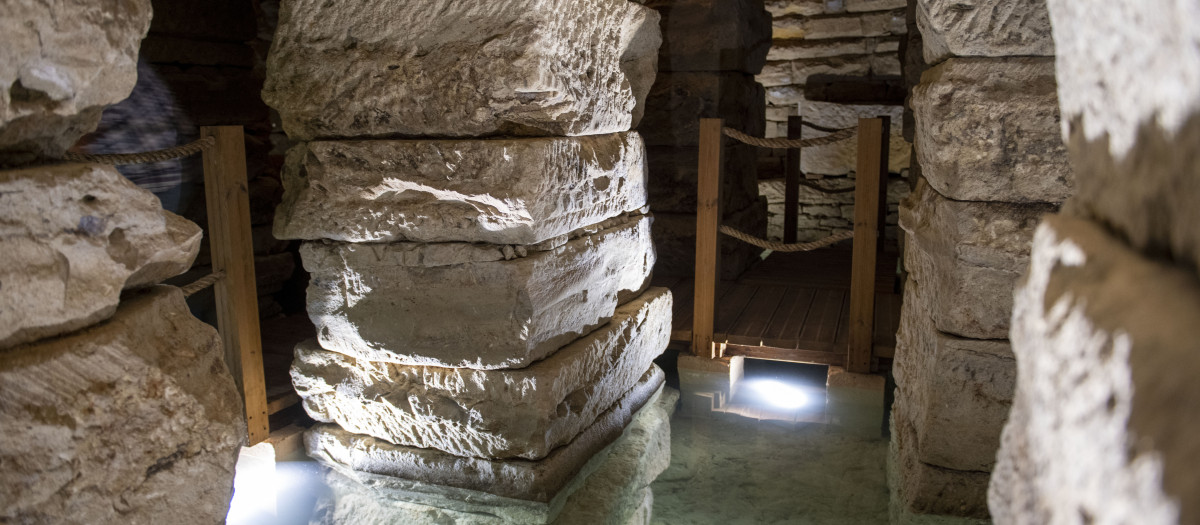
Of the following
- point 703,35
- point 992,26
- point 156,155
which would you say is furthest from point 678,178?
point 156,155

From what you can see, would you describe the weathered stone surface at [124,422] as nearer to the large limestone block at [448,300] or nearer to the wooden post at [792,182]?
the large limestone block at [448,300]

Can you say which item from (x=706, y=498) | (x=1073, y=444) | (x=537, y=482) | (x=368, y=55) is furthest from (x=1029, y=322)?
(x=706, y=498)

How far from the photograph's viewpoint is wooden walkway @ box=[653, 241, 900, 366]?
430 cm

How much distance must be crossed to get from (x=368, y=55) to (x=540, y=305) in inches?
39.0

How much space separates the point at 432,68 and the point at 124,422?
1.54 meters

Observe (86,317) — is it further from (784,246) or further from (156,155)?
(784,246)

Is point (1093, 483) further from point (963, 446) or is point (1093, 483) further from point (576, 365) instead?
point (576, 365)

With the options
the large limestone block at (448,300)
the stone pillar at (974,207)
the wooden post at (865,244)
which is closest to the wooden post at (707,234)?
the wooden post at (865,244)

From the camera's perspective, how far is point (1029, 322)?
0.90 m

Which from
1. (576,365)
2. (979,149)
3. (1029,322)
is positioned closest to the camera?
(1029,322)

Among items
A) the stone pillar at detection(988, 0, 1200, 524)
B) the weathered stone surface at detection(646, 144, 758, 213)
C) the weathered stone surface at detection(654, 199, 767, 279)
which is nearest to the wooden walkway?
the weathered stone surface at detection(654, 199, 767, 279)

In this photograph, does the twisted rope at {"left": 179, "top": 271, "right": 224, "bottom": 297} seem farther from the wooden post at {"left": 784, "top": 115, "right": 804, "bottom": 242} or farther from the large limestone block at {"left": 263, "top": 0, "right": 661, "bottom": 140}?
the wooden post at {"left": 784, "top": 115, "right": 804, "bottom": 242}

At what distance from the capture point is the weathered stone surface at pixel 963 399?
2588 mm

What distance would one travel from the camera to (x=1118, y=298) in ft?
2.20
